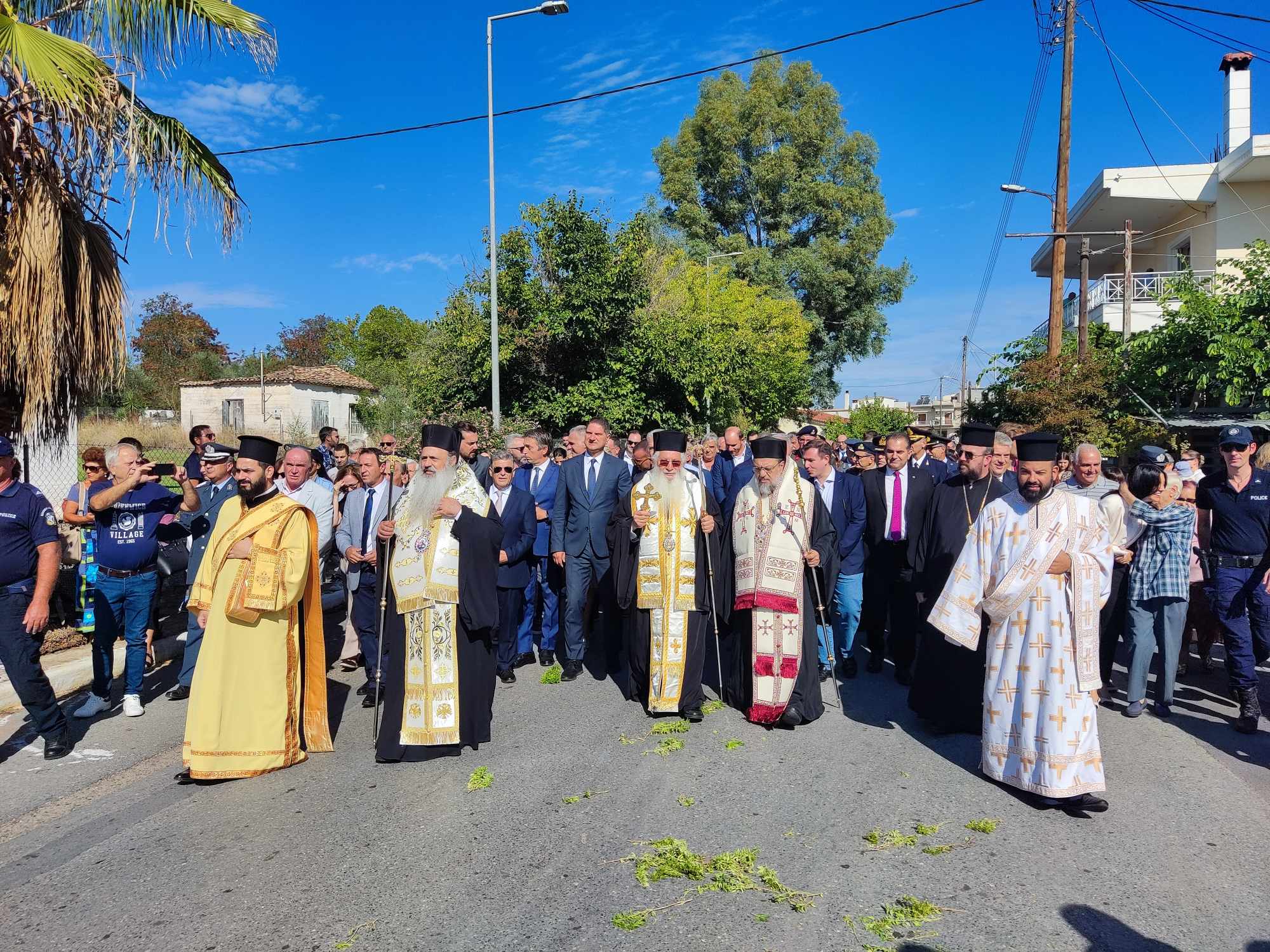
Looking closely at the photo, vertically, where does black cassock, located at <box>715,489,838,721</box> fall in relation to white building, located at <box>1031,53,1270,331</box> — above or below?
below

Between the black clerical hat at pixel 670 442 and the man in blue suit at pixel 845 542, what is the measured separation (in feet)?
4.53

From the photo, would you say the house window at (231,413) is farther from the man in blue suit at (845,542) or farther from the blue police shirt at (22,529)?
the man in blue suit at (845,542)

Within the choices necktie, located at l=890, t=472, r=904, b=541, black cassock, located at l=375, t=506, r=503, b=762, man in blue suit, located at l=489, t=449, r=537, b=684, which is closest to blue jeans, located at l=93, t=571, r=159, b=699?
black cassock, located at l=375, t=506, r=503, b=762

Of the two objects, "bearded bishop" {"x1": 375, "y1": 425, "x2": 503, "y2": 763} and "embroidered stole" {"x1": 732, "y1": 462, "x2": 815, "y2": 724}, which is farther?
"embroidered stole" {"x1": 732, "y1": 462, "x2": 815, "y2": 724}

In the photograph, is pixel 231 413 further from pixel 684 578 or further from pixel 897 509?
pixel 684 578

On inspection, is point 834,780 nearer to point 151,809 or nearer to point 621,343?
point 151,809

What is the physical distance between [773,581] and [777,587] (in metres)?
0.05

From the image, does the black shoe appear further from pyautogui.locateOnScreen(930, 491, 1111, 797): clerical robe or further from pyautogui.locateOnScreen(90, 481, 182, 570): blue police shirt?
pyautogui.locateOnScreen(930, 491, 1111, 797): clerical robe

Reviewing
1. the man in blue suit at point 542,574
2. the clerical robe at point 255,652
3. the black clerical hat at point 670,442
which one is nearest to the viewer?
the clerical robe at point 255,652

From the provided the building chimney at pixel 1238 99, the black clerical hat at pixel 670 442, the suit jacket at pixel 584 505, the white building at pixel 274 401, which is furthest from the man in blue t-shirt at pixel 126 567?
the white building at pixel 274 401

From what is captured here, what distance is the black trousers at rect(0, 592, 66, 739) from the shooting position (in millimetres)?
5199

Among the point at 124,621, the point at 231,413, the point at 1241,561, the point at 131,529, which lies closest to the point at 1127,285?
the point at 1241,561

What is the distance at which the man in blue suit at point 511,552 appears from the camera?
7234 millimetres

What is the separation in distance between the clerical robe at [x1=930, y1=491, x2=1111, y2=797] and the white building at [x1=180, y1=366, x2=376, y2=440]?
37504 millimetres
